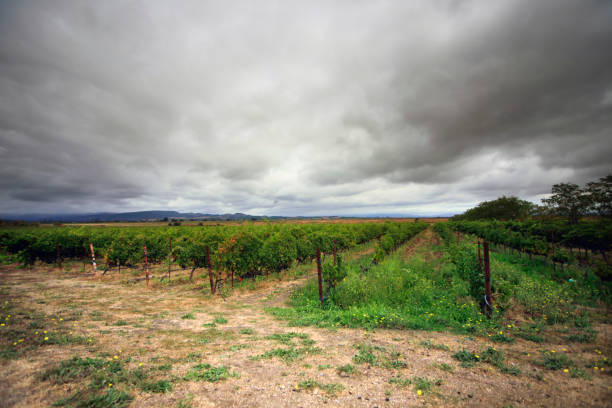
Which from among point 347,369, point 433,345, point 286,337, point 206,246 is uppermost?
point 206,246

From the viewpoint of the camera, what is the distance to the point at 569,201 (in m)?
44.4

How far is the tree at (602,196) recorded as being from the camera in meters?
37.2

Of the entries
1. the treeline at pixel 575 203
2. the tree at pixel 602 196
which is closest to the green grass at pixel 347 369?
the treeline at pixel 575 203

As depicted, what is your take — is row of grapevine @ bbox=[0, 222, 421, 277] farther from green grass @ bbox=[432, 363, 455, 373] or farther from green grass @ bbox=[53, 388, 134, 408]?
green grass @ bbox=[53, 388, 134, 408]

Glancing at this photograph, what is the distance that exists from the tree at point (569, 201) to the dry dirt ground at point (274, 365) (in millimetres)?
59063

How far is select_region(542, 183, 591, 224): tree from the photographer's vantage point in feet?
139

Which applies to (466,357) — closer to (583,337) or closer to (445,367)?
(445,367)

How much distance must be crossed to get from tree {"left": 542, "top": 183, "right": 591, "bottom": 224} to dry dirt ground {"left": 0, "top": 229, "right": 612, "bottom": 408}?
5906 centimetres

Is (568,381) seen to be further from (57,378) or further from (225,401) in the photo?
(57,378)

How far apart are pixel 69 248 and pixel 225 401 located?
24.0 meters

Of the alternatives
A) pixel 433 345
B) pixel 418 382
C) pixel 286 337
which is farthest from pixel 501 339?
pixel 286 337

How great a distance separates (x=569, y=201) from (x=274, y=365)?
6807 centimetres

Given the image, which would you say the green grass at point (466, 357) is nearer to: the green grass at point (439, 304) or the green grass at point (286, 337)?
the green grass at point (439, 304)

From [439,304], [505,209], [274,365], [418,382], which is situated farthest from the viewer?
[505,209]
